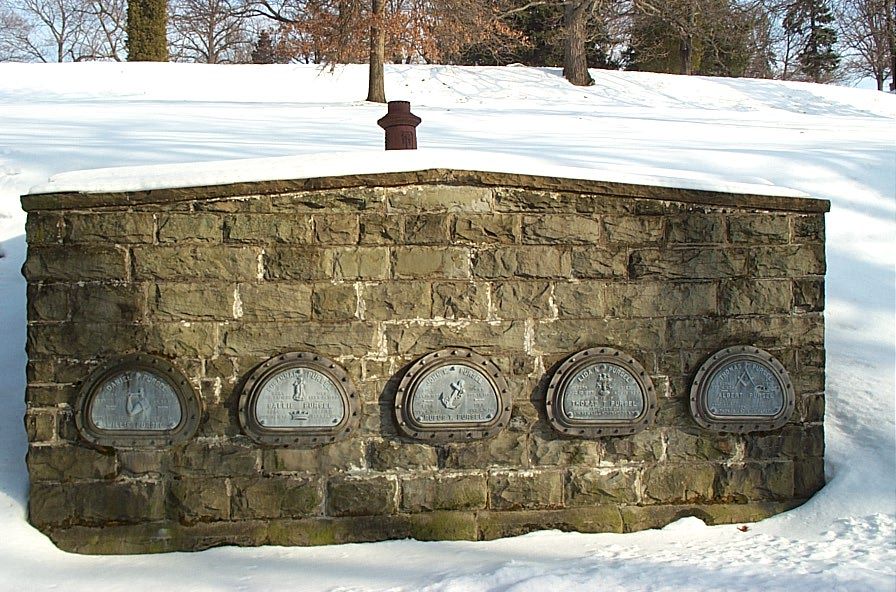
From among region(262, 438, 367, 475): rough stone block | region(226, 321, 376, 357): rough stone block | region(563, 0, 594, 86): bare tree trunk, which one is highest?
region(563, 0, 594, 86): bare tree trunk

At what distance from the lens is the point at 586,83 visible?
21.1m

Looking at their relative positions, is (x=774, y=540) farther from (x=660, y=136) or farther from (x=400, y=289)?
(x=660, y=136)

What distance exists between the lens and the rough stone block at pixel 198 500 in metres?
4.04

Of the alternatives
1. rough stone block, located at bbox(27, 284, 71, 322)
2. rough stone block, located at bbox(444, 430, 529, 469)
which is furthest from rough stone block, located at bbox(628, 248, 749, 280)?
rough stone block, located at bbox(27, 284, 71, 322)

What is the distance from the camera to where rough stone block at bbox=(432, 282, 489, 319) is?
4.12 metres

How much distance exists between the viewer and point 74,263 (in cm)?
398

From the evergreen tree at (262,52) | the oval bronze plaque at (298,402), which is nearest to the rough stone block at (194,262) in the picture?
the oval bronze plaque at (298,402)

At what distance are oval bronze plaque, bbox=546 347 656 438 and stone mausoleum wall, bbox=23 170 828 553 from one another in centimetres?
6

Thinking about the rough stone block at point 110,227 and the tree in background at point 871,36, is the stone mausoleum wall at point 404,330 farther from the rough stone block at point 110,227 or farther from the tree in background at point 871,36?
the tree in background at point 871,36

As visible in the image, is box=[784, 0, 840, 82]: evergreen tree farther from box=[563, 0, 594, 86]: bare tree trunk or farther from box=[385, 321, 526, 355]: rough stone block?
box=[385, 321, 526, 355]: rough stone block

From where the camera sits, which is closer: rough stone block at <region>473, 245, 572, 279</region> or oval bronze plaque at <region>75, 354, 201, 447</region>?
oval bronze plaque at <region>75, 354, 201, 447</region>

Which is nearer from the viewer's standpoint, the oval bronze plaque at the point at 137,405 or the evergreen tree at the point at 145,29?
the oval bronze plaque at the point at 137,405

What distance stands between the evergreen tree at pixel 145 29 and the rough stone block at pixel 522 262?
2443 cm

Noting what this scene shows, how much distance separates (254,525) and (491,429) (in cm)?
122
